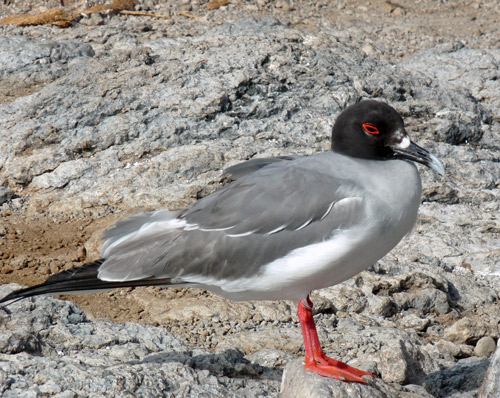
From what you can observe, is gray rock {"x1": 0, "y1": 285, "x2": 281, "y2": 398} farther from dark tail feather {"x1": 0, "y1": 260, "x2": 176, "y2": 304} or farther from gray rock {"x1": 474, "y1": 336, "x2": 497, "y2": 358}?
gray rock {"x1": 474, "y1": 336, "x2": 497, "y2": 358}

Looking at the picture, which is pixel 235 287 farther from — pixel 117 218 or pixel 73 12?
pixel 73 12

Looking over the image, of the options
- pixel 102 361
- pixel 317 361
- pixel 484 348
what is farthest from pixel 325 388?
pixel 484 348

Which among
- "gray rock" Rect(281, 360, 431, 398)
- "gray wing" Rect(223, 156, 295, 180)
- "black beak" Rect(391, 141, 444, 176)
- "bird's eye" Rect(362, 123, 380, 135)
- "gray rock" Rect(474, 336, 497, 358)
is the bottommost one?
"gray rock" Rect(474, 336, 497, 358)

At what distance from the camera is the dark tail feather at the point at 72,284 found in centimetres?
401

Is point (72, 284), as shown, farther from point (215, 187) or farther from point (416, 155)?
point (215, 187)

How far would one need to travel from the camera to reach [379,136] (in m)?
4.39

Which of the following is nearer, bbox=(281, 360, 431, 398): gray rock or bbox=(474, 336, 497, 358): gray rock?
bbox=(281, 360, 431, 398): gray rock

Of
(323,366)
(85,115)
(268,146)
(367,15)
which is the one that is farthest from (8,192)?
(367,15)

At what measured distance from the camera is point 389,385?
4.27 m

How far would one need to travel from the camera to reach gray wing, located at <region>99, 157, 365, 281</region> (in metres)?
4.19

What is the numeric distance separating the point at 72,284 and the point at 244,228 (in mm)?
988

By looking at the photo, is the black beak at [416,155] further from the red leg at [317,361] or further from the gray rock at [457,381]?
the gray rock at [457,381]

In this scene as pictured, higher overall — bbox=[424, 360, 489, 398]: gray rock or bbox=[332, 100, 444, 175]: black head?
bbox=[332, 100, 444, 175]: black head

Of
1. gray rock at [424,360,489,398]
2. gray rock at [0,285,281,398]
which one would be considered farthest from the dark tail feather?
gray rock at [424,360,489,398]
